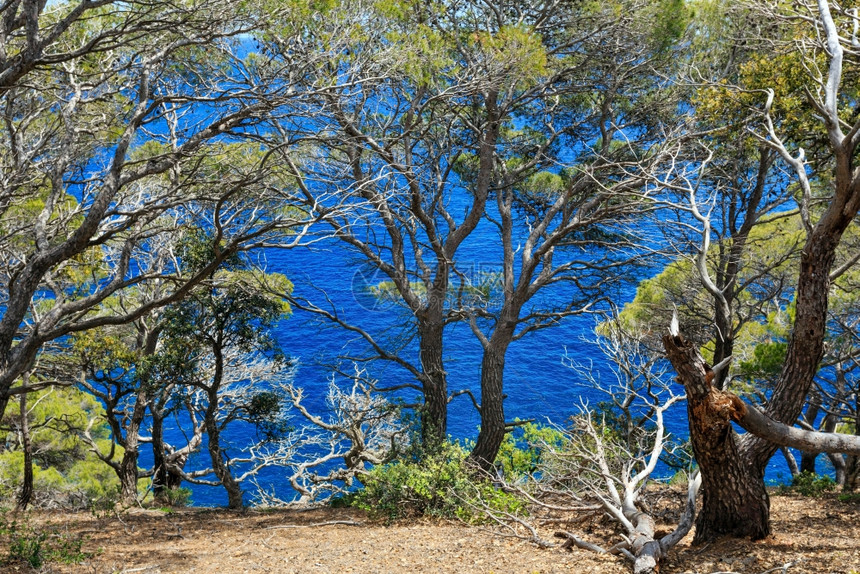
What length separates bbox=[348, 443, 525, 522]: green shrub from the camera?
306 inches

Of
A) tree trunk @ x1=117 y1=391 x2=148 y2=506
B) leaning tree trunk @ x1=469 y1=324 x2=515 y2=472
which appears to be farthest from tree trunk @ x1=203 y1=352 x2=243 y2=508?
leaning tree trunk @ x1=469 y1=324 x2=515 y2=472

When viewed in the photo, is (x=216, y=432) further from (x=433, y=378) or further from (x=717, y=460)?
(x=717, y=460)

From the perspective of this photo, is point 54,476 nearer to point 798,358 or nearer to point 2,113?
point 2,113

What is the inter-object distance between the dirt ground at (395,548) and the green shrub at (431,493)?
23 cm

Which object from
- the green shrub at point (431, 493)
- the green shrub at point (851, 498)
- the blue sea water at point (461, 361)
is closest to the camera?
the green shrub at point (851, 498)

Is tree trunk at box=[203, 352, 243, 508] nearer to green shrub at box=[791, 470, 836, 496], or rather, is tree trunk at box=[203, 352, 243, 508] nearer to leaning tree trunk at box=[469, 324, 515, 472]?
leaning tree trunk at box=[469, 324, 515, 472]

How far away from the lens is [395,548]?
641cm

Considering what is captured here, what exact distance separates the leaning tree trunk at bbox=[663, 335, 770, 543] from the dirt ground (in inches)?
6.3

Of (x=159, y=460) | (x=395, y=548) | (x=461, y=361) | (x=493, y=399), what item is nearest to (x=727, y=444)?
(x=395, y=548)

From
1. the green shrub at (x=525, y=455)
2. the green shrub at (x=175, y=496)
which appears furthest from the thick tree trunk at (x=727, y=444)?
the green shrub at (x=175, y=496)

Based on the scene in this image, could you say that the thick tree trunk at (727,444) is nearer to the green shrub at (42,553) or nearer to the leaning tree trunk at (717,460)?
the leaning tree trunk at (717,460)

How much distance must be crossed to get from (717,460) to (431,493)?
3.94 metres

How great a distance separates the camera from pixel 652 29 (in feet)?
34.4

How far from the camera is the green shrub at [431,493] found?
25.5 ft
